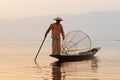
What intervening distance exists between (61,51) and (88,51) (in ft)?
14.7

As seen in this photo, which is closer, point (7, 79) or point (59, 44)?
point (7, 79)

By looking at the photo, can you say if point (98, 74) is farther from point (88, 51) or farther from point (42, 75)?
point (88, 51)

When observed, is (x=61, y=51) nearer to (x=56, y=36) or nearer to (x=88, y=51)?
(x=56, y=36)

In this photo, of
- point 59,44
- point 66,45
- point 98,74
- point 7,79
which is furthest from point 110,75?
point 66,45

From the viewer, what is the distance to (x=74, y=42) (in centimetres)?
2403

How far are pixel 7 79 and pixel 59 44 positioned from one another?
25.1 feet

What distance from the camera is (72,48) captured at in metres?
23.9

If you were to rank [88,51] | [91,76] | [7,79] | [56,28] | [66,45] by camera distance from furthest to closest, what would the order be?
[88,51]
[66,45]
[56,28]
[91,76]
[7,79]

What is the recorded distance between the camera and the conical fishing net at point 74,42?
75.5 feet

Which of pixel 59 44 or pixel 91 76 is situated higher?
pixel 59 44

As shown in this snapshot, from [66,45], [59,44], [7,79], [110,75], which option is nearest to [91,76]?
[110,75]

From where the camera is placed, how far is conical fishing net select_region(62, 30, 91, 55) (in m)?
23.0

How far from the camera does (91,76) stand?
584 inches

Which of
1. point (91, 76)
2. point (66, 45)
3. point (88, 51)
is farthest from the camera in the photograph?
point (88, 51)
